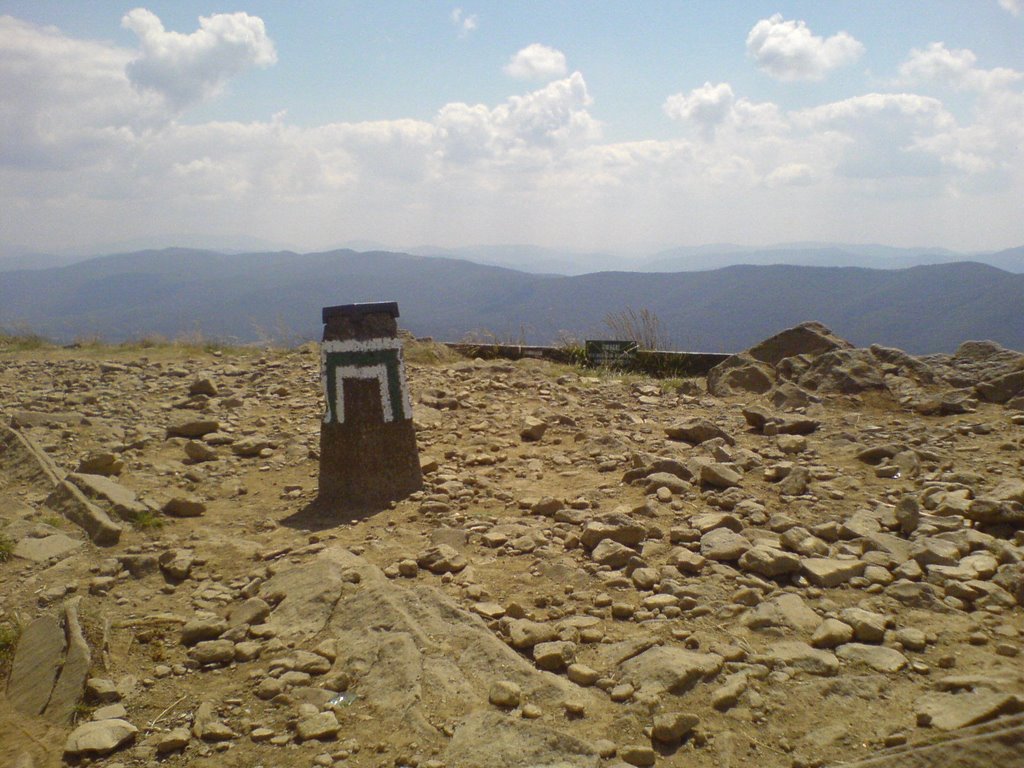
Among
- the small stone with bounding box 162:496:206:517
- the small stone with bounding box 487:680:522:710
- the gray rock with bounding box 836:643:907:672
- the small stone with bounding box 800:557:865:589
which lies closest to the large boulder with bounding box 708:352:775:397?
the small stone with bounding box 800:557:865:589

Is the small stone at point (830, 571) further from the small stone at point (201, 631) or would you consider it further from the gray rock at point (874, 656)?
the small stone at point (201, 631)

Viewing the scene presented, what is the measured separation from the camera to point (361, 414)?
476cm

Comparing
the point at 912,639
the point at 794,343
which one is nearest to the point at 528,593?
the point at 912,639

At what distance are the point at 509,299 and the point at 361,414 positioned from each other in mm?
79209

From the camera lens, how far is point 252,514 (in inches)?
A: 187

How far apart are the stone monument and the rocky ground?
0.20 meters

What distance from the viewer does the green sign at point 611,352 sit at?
977 cm

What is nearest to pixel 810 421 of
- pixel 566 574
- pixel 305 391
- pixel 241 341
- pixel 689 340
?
pixel 566 574

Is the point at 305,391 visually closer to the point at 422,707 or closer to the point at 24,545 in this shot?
the point at 24,545

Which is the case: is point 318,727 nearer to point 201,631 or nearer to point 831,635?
point 201,631

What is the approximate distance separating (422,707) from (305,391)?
5.47 meters

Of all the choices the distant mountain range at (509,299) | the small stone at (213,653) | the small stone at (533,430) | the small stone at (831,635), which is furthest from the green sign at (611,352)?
the small stone at (213,653)

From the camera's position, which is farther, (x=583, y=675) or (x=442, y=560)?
(x=442, y=560)

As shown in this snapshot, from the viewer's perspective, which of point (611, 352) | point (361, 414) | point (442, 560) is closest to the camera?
point (442, 560)
